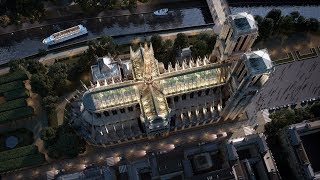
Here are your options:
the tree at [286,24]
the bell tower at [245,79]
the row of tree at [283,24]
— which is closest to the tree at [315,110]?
the bell tower at [245,79]

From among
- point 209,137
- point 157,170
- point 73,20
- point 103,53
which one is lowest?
point 157,170

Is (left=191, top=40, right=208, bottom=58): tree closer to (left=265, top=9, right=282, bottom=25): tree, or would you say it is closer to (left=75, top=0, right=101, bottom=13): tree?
(left=265, top=9, right=282, bottom=25): tree

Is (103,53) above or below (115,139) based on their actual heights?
above

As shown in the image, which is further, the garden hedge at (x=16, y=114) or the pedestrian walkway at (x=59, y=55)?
the pedestrian walkway at (x=59, y=55)

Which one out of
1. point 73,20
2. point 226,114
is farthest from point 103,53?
point 226,114

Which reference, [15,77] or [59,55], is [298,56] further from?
[15,77]

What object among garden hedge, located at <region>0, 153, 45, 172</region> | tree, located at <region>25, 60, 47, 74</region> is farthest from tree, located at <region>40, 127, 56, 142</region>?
A: tree, located at <region>25, 60, 47, 74</region>

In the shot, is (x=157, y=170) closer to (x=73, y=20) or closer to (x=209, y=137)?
(x=209, y=137)

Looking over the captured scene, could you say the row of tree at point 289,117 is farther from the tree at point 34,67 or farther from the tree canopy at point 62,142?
the tree at point 34,67
